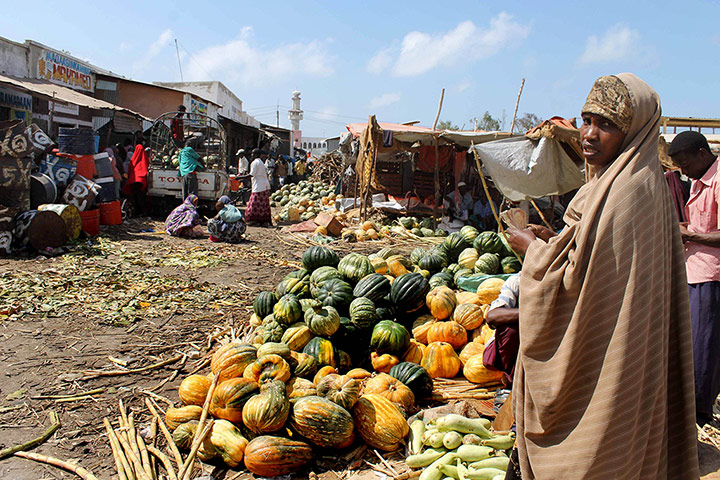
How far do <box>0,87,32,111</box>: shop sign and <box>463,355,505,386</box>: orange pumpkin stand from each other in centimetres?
1328

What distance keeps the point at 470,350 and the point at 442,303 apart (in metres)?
0.58

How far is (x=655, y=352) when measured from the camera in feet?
5.83

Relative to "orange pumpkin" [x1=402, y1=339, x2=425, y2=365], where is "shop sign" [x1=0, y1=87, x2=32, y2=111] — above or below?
above

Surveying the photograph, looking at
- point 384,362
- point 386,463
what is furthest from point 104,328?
point 386,463

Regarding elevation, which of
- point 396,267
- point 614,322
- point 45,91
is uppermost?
point 45,91

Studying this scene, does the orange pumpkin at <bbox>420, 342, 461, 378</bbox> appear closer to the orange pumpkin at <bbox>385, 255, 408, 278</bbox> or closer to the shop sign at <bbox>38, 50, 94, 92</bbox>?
the orange pumpkin at <bbox>385, 255, 408, 278</bbox>

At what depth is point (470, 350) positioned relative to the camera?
441 centimetres

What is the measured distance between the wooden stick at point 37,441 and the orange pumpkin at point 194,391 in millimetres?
889

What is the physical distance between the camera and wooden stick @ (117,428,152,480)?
116 inches

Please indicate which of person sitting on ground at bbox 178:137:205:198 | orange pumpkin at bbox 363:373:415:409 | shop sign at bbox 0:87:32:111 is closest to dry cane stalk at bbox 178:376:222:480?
orange pumpkin at bbox 363:373:415:409

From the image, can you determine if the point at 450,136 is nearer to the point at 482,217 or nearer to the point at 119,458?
the point at 482,217

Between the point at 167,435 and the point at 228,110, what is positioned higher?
the point at 228,110

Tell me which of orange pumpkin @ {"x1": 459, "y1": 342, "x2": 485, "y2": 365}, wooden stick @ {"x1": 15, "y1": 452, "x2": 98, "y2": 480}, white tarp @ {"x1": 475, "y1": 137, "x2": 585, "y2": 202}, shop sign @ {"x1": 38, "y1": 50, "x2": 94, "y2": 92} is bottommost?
wooden stick @ {"x1": 15, "y1": 452, "x2": 98, "y2": 480}

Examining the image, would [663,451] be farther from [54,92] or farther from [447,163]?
[54,92]
